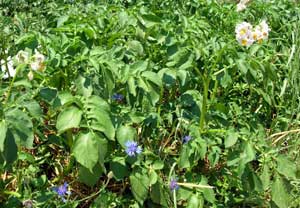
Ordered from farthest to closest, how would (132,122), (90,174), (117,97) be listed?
(117,97)
(132,122)
(90,174)

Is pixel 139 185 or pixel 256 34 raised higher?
pixel 256 34

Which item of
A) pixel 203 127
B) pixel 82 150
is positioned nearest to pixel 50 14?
pixel 203 127

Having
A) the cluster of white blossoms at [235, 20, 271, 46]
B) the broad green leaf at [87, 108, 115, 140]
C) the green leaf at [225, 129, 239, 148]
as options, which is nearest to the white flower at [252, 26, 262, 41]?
the cluster of white blossoms at [235, 20, 271, 46]

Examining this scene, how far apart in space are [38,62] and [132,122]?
39 centimetres

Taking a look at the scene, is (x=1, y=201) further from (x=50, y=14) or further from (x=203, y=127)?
(x=50, y=14)

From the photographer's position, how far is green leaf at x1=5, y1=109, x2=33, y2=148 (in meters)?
1.73

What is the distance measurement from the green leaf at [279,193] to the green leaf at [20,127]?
94 cm

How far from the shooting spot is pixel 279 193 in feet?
7.12

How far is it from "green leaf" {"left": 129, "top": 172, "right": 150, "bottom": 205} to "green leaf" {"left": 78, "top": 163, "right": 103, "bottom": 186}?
0.14m

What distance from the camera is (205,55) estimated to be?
245 cm

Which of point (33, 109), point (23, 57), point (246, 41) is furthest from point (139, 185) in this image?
point (246, 41)

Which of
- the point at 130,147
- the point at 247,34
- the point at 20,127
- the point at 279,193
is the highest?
the point at 20,127

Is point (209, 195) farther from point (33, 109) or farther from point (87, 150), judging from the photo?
point (33, 109)

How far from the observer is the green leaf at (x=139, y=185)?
2045mm
